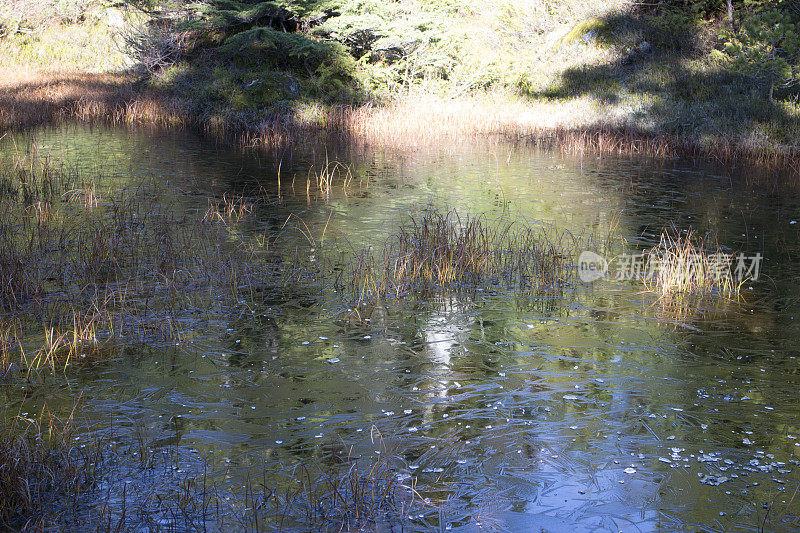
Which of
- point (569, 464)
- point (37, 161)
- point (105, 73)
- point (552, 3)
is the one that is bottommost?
point (569, 464)

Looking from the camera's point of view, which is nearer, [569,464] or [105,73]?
[569,464]

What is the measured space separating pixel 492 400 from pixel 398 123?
15569mm

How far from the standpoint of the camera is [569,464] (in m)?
4.61

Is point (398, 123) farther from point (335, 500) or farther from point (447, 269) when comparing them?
point (335, 500)

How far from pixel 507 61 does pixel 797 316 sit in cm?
2123

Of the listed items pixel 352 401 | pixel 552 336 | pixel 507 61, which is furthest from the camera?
pixel 507 61

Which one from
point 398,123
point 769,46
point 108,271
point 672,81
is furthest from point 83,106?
point 769,46

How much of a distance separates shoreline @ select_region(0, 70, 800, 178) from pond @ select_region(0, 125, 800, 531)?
26.7 feet

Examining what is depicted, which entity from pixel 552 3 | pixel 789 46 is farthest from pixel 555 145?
pixel 552 3

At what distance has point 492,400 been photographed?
17.9 ft

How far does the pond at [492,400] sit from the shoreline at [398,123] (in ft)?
26.7

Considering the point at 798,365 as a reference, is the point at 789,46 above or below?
above

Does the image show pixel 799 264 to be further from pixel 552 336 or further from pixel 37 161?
pixel 37 161

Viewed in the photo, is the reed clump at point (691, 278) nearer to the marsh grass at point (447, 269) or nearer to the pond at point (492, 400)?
the pond at point (492, 400)
